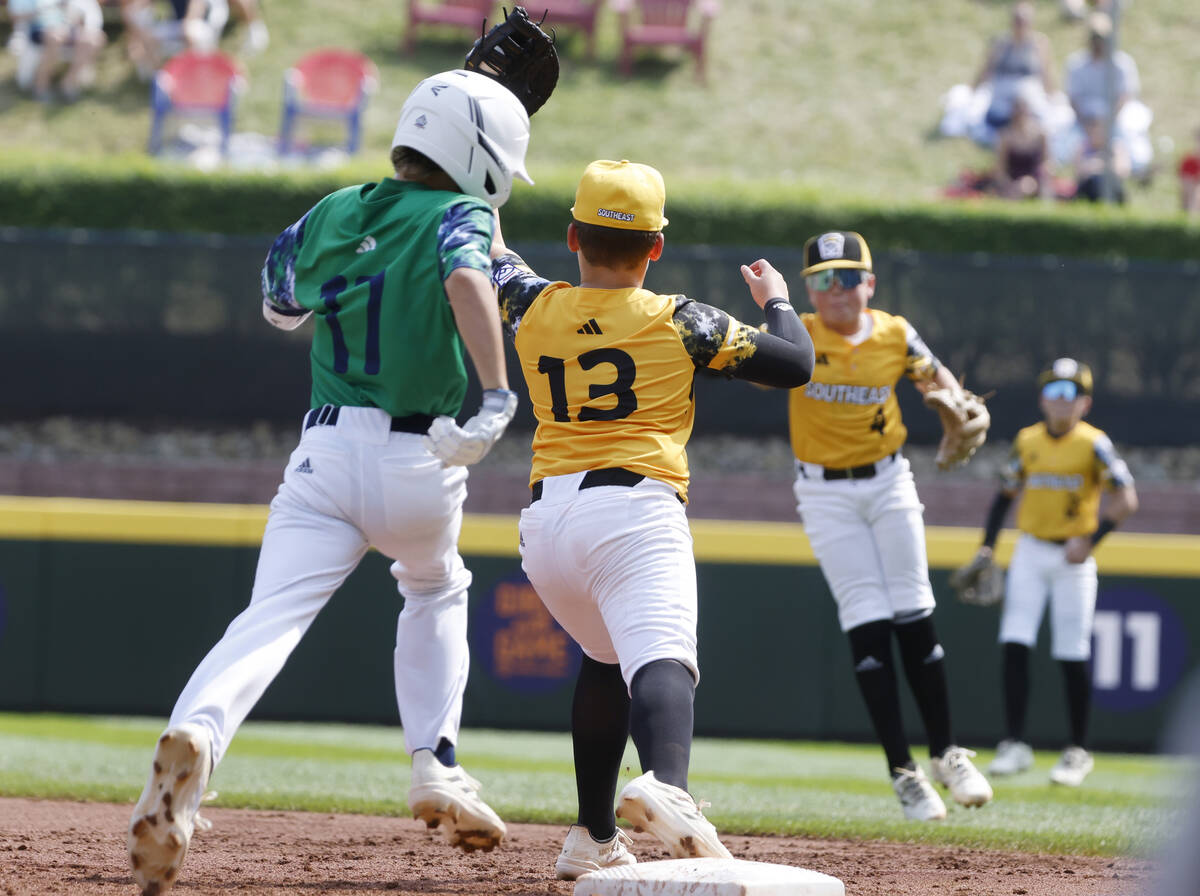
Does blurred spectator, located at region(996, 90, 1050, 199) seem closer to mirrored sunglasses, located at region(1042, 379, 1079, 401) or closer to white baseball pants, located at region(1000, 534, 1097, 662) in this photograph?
mirrored sunglasses, located at region(1042, 379, 1079, 401)

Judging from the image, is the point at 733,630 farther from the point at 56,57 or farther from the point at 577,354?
the point at 56,57

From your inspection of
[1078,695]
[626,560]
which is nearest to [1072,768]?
[1078,695]

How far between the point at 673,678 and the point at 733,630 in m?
6.65

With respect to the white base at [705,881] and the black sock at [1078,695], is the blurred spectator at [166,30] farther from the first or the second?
the white base at [705,881]

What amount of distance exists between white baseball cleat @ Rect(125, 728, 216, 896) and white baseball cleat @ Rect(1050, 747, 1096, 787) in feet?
20.0

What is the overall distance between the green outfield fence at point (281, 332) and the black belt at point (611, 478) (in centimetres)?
856

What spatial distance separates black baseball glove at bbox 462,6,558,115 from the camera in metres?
4.81

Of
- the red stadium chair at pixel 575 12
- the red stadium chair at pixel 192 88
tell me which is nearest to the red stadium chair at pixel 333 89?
the red stadium chair at pixel 192 88

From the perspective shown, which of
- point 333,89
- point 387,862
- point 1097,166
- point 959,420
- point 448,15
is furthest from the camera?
point 448,15

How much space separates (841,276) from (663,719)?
3.20 m

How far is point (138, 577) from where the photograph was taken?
416 inches

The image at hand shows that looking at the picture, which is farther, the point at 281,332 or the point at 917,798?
the point at 281,332

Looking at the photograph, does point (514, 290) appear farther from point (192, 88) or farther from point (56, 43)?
point (56, 43)

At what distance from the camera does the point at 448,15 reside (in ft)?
64.8
